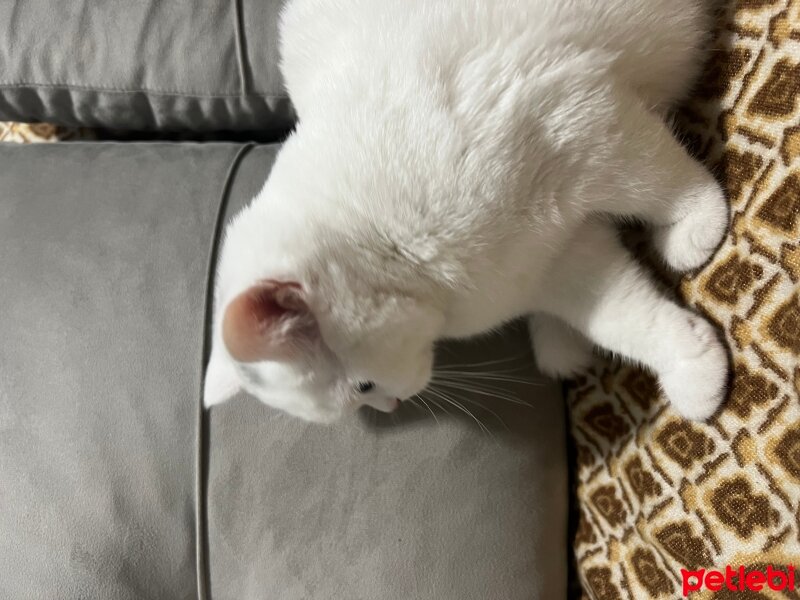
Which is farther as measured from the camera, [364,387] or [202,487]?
[202,487]

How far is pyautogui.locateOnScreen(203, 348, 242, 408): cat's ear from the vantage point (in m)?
0.80

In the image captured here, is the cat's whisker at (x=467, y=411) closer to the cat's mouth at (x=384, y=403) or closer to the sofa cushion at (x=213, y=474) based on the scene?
the sofa cushion at (x=213, y=474)

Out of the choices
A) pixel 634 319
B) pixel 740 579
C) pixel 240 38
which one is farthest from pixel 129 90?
pixel 740 579

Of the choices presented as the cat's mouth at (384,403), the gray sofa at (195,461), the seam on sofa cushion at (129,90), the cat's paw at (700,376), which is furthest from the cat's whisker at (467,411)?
the seam on sofa cushion at (129,90)

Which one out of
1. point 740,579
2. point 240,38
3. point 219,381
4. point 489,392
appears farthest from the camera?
point 240,38

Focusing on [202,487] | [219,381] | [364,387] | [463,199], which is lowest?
[202,487]

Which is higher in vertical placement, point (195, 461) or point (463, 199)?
point (463, 199)

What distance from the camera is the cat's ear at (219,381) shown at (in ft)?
2.62

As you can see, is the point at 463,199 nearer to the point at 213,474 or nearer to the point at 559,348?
the point at 559,348

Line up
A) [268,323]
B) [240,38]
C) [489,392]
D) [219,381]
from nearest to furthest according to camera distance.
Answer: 1. [268,323]
2. [219,381]
3. [489,392]
4. [240,38]

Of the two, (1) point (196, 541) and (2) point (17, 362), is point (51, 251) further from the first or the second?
(1) point (196, 541)

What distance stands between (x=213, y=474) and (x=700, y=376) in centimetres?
69

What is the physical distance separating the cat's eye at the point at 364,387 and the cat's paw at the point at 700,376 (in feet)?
1.27

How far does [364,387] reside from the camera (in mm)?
743
